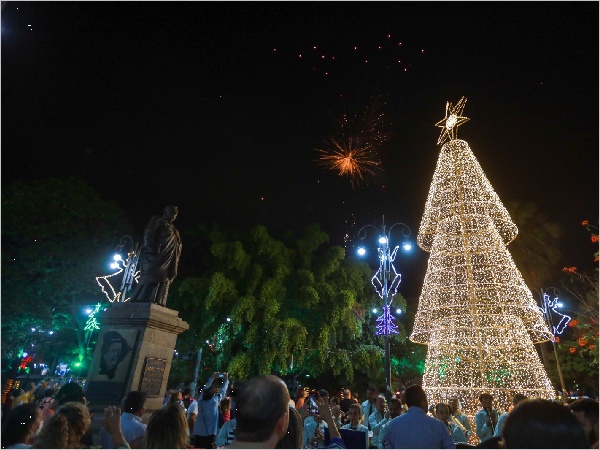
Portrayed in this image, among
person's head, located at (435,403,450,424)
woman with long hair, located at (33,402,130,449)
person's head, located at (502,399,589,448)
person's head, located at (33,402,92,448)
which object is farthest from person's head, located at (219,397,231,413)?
person's head, located at (502,399,589,448)

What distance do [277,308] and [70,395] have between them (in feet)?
53.4

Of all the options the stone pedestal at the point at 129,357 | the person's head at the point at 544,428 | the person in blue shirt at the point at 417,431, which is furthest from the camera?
the stone pedestal at the point at 129,357

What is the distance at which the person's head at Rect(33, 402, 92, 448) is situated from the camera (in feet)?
10.4

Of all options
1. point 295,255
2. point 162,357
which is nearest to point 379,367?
point 295,255

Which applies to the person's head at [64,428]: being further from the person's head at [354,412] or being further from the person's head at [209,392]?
the person's head at [354,412]

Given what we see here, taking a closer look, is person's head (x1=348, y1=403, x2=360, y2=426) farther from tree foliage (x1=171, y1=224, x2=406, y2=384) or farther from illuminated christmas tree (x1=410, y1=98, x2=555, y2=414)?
tree foliage (x1=171, y1=224, x2=406, y2=384)

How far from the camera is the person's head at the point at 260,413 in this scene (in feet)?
8.13

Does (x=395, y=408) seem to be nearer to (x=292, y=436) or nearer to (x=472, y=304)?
(x=292, y=436)

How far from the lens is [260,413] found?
8.22ft

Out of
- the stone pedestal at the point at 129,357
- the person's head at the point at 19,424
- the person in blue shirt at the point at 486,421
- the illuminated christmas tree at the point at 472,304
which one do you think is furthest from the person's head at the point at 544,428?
the illuminated christmas tree at the point at 472,304

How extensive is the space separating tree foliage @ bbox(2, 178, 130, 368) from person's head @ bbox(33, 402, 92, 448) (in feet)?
73.6

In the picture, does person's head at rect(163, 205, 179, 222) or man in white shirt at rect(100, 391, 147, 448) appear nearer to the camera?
man in white shirt at rect(100, 391, 147, 448)

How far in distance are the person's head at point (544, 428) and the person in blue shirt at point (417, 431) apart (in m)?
2.28

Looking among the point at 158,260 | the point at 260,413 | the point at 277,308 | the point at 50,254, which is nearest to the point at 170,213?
the point at 158,260
